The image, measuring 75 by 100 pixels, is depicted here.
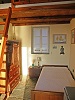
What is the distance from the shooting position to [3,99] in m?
3.36

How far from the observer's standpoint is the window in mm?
5801

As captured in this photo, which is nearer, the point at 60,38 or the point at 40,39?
the point at 60,38

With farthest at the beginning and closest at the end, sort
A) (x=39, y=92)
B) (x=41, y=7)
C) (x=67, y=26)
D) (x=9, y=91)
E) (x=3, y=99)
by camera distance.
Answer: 1. (x=67, y=26)
2. (x=9, y=91)
3. (x=3, y=99)
4. (x=41, y=7)
5. (x=39, y=92)

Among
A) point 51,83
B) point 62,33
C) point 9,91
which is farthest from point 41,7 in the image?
point 62,33

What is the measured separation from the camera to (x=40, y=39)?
5824 mm

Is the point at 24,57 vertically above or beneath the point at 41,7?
beneath

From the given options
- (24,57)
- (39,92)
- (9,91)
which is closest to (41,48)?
(24,57)

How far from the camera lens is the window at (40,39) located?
5801 mm

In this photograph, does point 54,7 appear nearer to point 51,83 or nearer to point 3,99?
point 51,83

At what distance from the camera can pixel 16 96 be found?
3.53 m

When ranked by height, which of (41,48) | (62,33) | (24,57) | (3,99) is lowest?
(3,99)

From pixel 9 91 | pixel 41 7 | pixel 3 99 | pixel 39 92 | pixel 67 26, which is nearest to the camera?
pixel 39 92

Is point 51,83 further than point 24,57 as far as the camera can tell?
No

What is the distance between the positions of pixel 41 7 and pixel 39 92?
1.81 meters
